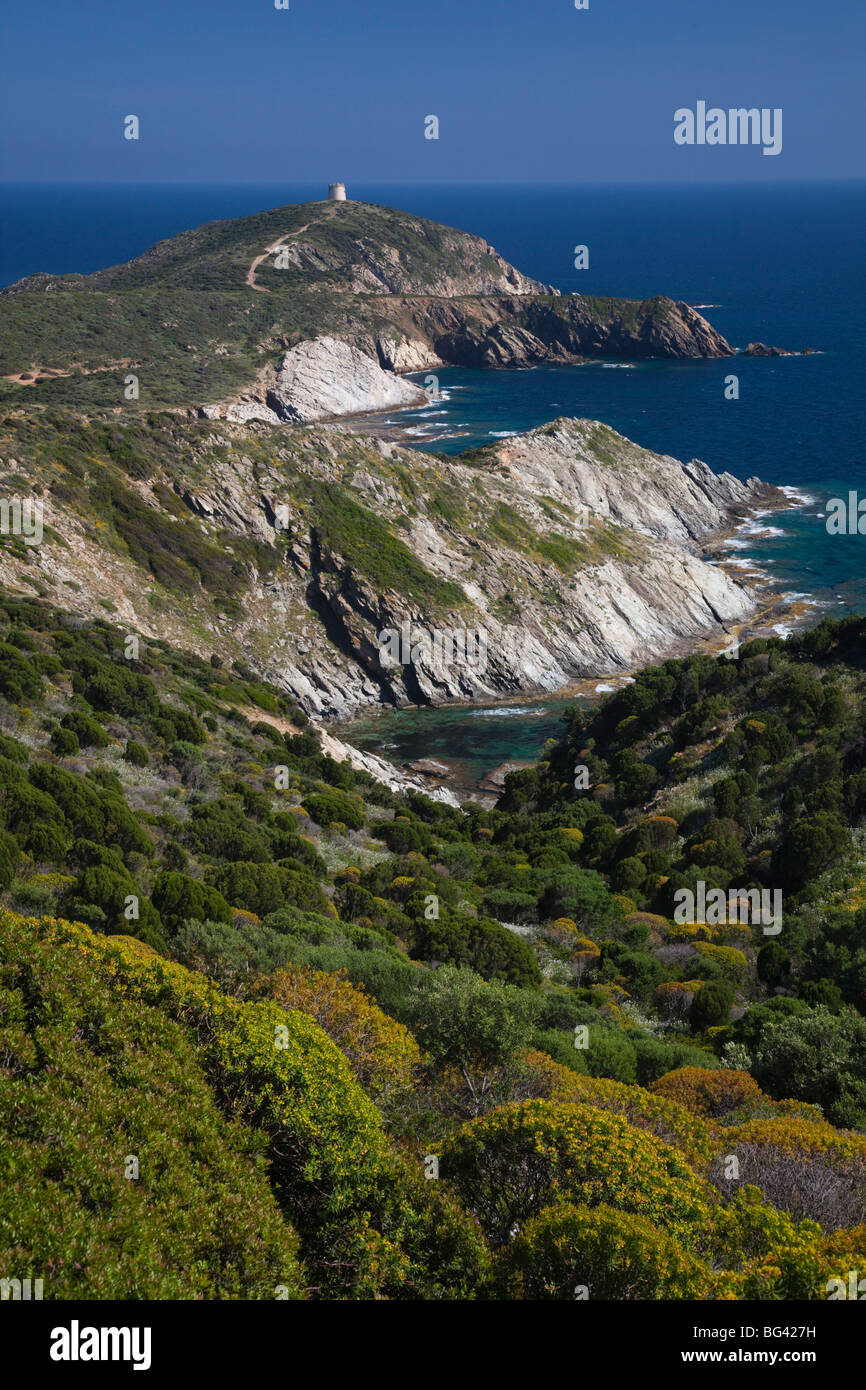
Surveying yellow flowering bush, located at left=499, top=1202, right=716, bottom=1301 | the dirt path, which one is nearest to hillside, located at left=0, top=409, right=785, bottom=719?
yellow flowering bush, located at left=499, top=1202, right=716, bottom=1301

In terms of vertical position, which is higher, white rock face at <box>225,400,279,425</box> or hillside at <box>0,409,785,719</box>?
white rock face at <box>225,400,279,425</box>

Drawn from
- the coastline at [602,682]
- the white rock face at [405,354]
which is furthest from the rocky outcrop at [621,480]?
the white rock face at [405,354]

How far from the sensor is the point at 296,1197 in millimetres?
12578

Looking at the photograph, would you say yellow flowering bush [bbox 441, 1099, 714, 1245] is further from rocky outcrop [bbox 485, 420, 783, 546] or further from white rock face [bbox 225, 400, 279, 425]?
white rock face [bbox 225, 400, 279, 425]

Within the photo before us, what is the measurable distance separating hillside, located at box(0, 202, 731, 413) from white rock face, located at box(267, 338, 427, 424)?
2.65 meters

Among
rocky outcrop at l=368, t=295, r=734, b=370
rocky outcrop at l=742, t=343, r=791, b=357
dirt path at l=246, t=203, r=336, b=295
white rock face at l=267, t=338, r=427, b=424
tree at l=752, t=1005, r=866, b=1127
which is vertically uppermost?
dirt path at l=246, t=203, r=336, b=295

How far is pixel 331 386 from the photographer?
138 meters

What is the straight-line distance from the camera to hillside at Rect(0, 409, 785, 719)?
58312 millimetres

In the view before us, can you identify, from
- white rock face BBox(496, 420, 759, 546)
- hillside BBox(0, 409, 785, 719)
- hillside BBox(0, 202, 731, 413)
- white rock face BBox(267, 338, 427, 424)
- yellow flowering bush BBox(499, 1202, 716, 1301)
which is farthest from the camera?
white rock face BBox(267, 338, 427, 424)

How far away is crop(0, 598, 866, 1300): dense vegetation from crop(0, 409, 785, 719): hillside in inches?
479

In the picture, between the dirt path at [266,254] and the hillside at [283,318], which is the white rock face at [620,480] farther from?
the dirt path at [266,254]

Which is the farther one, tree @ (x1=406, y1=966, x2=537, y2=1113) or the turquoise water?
the turquoise water

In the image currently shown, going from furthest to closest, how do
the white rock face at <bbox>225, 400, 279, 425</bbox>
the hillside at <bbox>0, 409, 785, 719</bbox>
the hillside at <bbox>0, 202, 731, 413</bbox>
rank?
the hillside at <bbox>0, 202, 731, 413</bbox> < the white rock face at <bbox>225, 400, 279, 425</bbox> < the hillside at <bbox>0, 409, 785, 719</bbox>
